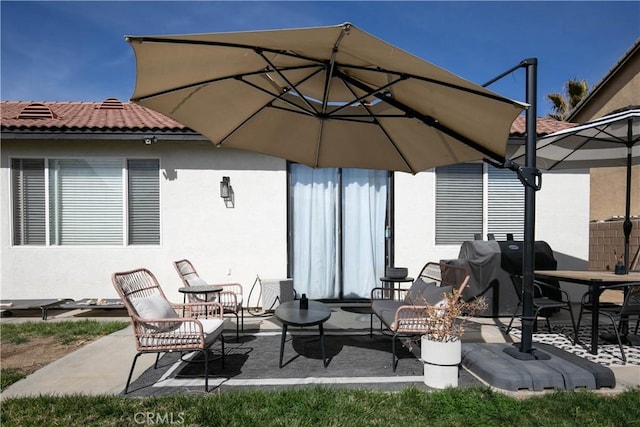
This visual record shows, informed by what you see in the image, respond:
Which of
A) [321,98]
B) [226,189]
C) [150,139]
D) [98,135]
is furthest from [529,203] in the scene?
[98,135]

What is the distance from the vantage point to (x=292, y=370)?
4191mm

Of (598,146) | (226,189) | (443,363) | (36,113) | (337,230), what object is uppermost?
(36,113)

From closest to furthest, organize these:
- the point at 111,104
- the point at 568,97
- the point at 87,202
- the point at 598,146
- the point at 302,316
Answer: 1. the point at 302,316
2. the point at 598,146
3. the point at 87,202
4. the point at 111,104
5. the point at 568,97

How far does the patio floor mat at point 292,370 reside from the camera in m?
3.77

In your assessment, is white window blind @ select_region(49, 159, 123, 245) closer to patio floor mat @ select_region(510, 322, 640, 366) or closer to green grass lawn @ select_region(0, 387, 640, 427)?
green grass lawn @ select_region(0, 387, 640, 427)

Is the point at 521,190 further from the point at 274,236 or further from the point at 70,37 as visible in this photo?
A: the point at 70,37

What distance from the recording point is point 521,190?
7.79 m

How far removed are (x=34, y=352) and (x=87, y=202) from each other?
333 cm

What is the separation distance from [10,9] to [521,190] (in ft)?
35.3

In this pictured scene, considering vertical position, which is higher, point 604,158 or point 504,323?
point 604,158

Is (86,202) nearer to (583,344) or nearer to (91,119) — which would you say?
(91,119)

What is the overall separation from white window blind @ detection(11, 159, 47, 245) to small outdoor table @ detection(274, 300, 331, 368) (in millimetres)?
5435

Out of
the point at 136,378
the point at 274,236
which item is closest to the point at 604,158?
the point at 274,236

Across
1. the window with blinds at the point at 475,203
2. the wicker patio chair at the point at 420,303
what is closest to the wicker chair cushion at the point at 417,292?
the wicker patio chair at the point at 420,303
